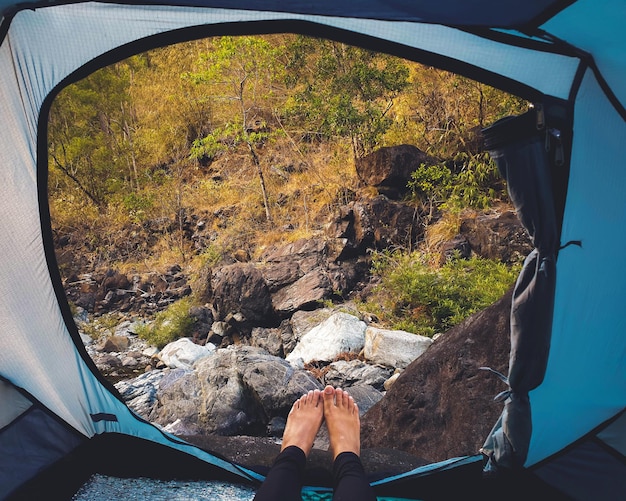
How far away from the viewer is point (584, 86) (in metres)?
1.39

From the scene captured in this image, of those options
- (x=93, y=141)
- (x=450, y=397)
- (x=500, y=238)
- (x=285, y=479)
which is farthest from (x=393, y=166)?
(x=93, y=141)

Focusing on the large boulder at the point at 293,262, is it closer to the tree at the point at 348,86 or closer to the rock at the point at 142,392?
the tree at the point at 348,86

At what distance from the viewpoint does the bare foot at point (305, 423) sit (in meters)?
1.60

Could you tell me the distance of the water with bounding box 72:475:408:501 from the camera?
1538 millimetres

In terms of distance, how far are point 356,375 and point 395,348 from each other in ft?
1.15

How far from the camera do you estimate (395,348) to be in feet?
12.5

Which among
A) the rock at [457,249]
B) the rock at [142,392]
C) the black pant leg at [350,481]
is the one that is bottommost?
the rock at [142,392]

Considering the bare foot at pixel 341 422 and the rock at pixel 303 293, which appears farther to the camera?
the rock at pixel 303 293

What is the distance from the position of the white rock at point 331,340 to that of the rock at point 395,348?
275 millimetres

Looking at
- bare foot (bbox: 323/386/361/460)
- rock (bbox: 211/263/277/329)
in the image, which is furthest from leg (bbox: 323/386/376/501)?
rock (bbox: 211/263/277/329)

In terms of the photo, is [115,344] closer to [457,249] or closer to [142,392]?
[142,392]

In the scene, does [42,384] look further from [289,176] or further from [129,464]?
[289,176]

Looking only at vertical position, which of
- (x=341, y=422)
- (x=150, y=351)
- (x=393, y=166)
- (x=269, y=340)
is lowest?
(x=150, y=351)

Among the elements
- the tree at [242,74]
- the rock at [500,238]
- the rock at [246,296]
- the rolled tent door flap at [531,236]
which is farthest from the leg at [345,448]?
the tree at [242,74]
